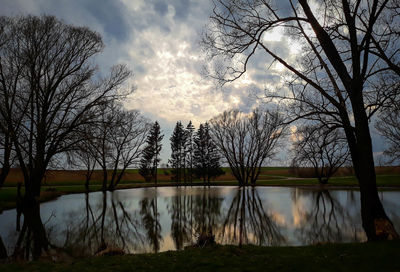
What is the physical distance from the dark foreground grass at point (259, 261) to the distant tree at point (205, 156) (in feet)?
186

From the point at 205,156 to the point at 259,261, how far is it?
61.7m

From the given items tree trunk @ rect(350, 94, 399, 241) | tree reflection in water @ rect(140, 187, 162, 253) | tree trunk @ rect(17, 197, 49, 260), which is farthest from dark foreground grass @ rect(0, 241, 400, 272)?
tree trunk @ rect(17, 197, 49, 260)

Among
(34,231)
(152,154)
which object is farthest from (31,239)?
(152,154)

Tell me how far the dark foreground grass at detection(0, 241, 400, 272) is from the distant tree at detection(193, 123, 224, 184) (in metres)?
56.6

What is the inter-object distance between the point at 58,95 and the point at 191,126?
51.8 metres

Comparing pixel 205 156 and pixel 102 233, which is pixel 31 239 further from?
pixel 205 156

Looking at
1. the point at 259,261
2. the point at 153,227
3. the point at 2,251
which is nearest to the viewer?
the point at 259,261

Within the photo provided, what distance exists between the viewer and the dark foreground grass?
17.8 ft

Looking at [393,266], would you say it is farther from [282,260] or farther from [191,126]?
[191,126]

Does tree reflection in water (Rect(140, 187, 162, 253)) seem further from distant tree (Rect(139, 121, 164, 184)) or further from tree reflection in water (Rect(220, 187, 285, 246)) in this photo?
distant tree (Rect(139, 121, 164, 184))

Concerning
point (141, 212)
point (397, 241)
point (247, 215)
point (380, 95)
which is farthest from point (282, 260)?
point (141, 212)

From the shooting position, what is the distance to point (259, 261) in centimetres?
604

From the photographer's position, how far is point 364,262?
552 centimetres

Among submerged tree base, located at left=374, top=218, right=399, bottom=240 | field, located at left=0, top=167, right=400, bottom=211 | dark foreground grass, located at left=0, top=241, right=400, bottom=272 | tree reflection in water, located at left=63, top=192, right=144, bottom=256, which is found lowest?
tree reflection in water, located at left=63, top=192, right=144, bottom=256
